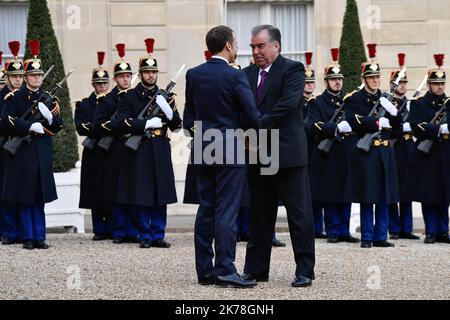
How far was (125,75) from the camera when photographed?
13625 mm

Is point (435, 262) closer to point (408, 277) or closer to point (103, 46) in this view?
Answer: point (408, 277)

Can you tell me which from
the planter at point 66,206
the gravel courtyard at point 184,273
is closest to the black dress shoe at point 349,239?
the gravel courtyard at point 184,273

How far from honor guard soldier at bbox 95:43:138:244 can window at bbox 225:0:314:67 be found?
6.32m

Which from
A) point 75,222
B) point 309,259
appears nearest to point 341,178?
point 75,222

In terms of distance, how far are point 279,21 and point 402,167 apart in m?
6.09

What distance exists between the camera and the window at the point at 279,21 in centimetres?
1989

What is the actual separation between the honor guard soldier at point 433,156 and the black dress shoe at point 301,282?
432 cm

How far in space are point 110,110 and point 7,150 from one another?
1.35 meters

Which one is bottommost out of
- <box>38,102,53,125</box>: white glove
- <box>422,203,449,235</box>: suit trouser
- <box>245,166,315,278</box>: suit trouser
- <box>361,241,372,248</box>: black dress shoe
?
<box>361,241,372,248</box>: black dress shoe

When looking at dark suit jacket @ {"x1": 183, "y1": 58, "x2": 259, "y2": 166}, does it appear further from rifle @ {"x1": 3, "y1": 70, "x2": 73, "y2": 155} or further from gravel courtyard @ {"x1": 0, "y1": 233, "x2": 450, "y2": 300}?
rifle @ {"x1": 3, "y1": 70, "x2": 73, "y2": 155}

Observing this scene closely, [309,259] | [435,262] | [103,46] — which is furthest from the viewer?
[103,46]

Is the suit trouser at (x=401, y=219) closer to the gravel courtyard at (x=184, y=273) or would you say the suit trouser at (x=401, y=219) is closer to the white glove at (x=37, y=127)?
the gravel courtyard at (x=184, y=273)

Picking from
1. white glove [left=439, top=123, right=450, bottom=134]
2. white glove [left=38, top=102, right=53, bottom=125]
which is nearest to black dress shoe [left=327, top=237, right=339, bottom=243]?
white glove [left=439, top=123, right=450, bottom=134]

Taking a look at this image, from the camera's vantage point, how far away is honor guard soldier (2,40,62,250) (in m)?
12.8
